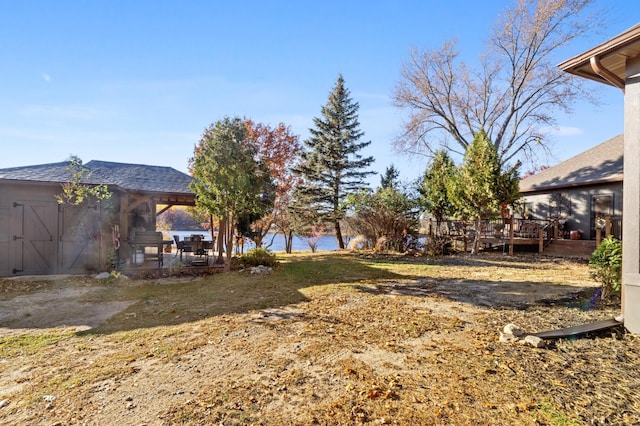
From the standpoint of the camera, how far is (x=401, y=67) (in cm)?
2102

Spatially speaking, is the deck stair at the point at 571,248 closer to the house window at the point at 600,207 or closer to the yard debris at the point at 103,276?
the house window at the point at 600,207

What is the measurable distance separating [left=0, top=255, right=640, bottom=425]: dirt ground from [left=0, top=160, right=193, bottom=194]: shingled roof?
5184mm

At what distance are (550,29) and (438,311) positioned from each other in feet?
66.8

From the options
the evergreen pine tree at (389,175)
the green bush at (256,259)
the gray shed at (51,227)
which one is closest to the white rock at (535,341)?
the green bush at (256,259)

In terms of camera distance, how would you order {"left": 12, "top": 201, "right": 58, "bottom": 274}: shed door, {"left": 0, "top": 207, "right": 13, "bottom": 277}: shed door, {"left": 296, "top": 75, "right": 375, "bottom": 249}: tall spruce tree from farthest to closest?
1. {"left": 296, "top": 75, "right": 375, "bottom": 249}: tall spruce tree
2. {"left": 12, "top": 201, "right": 58, "bottom": 274}: shed door
3. {"left": 0, "top": 207, "right": 13, "bottom": 277}: shed door

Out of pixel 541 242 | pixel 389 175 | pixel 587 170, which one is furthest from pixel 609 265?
pixel 389 175

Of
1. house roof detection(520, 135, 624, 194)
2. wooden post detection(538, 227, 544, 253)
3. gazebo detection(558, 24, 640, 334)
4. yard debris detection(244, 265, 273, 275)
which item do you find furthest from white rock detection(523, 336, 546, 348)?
house roof detection(520, 135, 624, 194)

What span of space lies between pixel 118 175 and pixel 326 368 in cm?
1144

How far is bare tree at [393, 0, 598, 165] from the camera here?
17703 mm

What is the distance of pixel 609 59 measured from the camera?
14.6ft

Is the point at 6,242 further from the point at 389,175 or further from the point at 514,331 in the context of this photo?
the point at 389,175

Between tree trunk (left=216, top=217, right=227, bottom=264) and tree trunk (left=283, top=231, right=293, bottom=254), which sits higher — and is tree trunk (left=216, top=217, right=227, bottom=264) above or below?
above

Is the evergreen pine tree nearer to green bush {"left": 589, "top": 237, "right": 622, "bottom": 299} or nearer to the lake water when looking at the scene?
the lake water

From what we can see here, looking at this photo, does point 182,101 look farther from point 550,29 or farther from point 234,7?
point 550,29
